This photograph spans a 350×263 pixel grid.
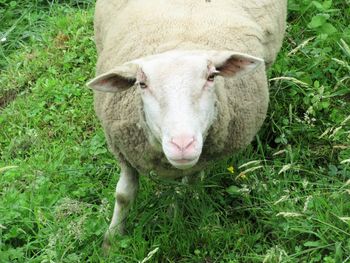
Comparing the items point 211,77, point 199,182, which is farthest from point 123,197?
point 211,77

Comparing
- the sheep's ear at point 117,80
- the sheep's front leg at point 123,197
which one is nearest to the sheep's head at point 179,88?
the sheep's ear at point 117,80

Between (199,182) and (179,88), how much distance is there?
3.42 feet

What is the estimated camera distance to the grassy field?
366 cm

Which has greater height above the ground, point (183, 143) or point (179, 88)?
point (179, 88)

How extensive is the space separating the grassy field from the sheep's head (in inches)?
17.9

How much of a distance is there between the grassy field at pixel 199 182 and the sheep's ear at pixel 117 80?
2.28 ft

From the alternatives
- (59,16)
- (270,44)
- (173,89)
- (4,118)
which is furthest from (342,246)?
(59,16)

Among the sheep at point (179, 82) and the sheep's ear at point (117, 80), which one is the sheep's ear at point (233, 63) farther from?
the sheep's ear at point (117, 80)

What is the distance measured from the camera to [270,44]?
4.33 meters

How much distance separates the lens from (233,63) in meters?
3.32

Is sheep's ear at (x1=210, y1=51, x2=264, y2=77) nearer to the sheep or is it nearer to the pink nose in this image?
the sheep

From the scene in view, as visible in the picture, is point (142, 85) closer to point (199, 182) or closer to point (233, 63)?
point (233, 63)

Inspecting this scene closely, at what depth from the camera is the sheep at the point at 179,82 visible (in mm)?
3064

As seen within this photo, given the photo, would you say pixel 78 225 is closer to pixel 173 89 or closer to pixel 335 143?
pixel 173 89
